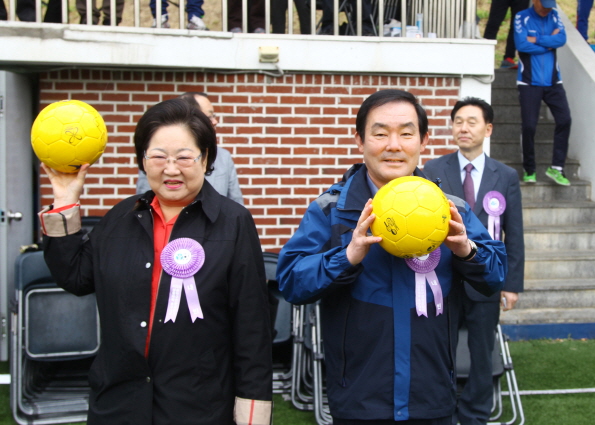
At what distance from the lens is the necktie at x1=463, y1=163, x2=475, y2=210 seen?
14.2 feet

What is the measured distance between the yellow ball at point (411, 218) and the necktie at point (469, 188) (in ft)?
7.00

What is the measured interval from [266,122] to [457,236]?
3823 mm

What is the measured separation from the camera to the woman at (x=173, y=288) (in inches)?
94.1

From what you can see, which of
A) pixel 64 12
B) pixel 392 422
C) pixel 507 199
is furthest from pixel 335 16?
pixel 392 422

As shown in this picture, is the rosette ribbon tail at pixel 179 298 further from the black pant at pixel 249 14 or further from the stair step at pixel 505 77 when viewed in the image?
the stair step at pixel 505 77

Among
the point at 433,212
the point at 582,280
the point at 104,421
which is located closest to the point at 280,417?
the point at 104,421

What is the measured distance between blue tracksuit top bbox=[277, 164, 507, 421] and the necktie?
1.82 m

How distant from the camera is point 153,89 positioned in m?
5.79

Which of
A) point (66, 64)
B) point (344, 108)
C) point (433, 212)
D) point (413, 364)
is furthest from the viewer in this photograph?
point (344, 108)

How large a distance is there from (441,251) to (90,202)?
13.3ft

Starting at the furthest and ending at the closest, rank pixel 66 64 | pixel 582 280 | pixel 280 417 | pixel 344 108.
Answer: pixel 582 280, pixel 344 108, pixel 66 64, pixel 280 417

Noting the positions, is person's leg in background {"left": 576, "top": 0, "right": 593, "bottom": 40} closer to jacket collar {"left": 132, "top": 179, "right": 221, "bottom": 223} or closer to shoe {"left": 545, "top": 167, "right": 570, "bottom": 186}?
shoe {"left": 545, "top": 167, "right": 570, "bottom": 186}

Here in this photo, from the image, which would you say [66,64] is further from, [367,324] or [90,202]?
[367,324]

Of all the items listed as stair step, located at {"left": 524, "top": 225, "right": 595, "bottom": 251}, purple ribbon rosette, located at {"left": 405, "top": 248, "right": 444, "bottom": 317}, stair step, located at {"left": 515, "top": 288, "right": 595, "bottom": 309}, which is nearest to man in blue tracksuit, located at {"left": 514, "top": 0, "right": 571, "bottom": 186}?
stair step, located at {"left": 524, "top": 225, "right": 595, "bottom": 251}
